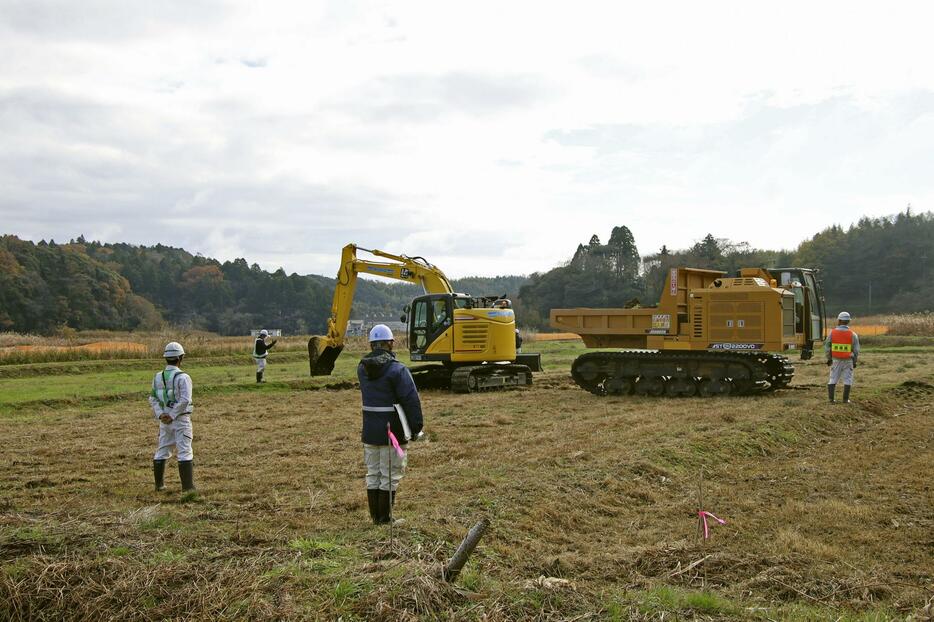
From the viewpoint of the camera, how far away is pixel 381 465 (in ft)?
25.1

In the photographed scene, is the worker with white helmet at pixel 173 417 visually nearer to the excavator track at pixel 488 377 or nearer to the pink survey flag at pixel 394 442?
the pink survey flag at pixel 394 442

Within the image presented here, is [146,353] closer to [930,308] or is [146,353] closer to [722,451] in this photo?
[722,451]

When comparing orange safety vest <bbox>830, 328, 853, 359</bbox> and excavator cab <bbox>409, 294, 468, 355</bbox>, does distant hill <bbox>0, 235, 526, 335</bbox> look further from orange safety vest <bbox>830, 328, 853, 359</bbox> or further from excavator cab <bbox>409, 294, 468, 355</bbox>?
orange safety vest <bbox>830, 328, 853, 359</bbox>

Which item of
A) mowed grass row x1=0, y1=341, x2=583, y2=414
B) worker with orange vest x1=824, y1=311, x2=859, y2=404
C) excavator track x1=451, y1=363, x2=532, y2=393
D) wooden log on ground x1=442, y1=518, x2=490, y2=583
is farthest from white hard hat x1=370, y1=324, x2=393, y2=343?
mowed grass row x1=0, y1=341, x2=583, y2=414

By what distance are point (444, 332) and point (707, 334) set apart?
662 cm

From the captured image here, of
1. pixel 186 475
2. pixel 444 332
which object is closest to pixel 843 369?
pixel 444 332

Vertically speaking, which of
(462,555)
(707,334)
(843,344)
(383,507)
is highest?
(707,334)

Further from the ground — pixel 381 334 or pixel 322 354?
pixel 381 334

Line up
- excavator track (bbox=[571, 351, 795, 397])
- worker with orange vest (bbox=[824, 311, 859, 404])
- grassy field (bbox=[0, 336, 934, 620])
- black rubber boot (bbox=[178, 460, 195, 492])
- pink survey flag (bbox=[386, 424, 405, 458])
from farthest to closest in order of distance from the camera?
1. excavator track (bbox=[571, 351, 795, 397])
2. worker with orange vest (bbox=[824, 311, 859, 404])
3. black rubber boot (bbox=[178, 460, 195, 492])
4. pink survey flag (bbox=[386, 424, 405, 458])
5. grassy field (bbox=[0, 336, 934, 620])

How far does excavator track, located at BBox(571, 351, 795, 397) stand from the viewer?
58.5 feet

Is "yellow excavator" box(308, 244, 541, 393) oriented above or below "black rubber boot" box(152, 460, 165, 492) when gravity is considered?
above

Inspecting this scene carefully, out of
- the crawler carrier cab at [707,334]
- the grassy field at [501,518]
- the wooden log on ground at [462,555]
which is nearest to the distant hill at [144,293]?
the crawler carrier cab at [707,334]

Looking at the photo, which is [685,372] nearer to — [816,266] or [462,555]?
[462,555]

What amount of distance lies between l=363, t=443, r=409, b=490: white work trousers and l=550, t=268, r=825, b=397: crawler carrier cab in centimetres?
1193
